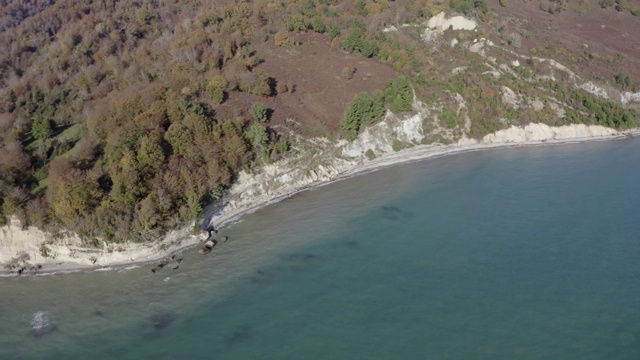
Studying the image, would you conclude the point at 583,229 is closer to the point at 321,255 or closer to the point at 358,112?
the point at 321,255

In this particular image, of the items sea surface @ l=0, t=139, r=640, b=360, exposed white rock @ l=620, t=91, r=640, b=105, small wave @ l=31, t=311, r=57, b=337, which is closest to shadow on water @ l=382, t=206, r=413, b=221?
sea surface @ l=0, t=139, r=640, b=360

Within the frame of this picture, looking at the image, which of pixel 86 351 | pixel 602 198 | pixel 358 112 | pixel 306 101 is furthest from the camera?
pixel 306 101

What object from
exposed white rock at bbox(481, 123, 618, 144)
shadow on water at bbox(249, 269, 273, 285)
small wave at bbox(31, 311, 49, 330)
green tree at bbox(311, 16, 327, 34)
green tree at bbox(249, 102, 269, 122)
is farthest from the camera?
green tree at bbox(311, 16, 327, 34)

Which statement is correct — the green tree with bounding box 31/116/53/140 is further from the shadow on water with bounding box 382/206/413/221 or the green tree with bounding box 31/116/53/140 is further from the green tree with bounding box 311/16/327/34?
the green tree with bounding box 311/16/327/34

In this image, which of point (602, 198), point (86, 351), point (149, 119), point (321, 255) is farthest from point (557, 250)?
point (149, 119)

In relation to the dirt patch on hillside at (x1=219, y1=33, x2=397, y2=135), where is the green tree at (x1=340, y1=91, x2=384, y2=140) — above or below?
below

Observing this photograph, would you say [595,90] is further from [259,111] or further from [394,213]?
[259,111]

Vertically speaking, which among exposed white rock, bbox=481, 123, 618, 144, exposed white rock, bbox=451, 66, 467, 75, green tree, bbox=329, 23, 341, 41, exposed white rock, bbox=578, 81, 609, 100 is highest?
green tree, bbox=329, 23, 341, 41
